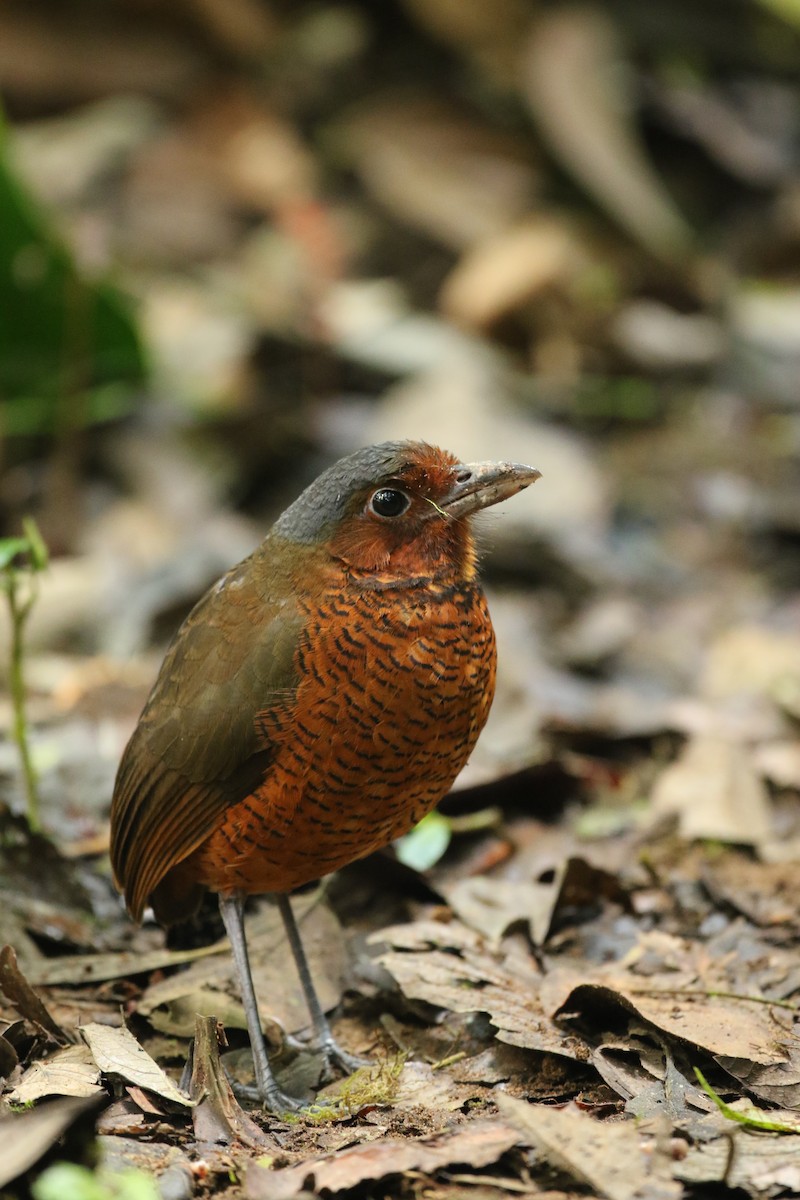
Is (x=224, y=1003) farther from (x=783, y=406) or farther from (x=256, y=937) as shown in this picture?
(x=783, y=406)

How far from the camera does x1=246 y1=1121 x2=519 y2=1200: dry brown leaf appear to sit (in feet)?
9.29

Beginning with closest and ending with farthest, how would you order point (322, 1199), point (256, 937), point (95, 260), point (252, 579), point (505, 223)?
1. point (322, 1199)
2. point (252, 579)
3. point (256, 937)
4. point (95, 260)
5. point (505, 223)

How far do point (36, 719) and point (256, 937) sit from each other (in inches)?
55.5

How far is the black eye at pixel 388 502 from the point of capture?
12.2ft

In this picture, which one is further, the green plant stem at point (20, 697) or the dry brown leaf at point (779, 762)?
the dry brown leaf at point (779, 762)

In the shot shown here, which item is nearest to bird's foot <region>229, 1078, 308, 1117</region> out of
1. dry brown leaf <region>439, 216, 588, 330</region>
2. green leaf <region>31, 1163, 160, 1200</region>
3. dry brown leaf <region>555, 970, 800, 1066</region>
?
dry brown leaf <region>555, 970, 800, 1066</region>

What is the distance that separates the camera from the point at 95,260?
8.14 metres

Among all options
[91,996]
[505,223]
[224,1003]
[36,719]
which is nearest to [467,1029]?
[224,1003]

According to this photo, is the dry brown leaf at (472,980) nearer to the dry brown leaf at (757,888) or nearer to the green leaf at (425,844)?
the green leaf at (425,844)

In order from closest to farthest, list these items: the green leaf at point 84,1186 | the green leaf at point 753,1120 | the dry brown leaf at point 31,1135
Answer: the green leaf at point 84,1186, the dry brown leaf at point 31,1135, the green leaf at point 753,1120

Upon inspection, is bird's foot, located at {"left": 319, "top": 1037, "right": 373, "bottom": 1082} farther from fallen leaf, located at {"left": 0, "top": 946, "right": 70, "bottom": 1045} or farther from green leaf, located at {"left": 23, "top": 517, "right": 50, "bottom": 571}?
green leaf, located at {"left": 23, "top": 517, "right": 50, "bottom": 571}

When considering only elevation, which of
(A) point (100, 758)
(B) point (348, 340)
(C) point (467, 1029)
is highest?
(B) point (348, 340)

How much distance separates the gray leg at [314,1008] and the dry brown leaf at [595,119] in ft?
19.4

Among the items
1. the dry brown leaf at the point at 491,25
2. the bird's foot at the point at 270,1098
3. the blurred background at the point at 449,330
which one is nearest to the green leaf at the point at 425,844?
the blurred background at the point at 449,330
